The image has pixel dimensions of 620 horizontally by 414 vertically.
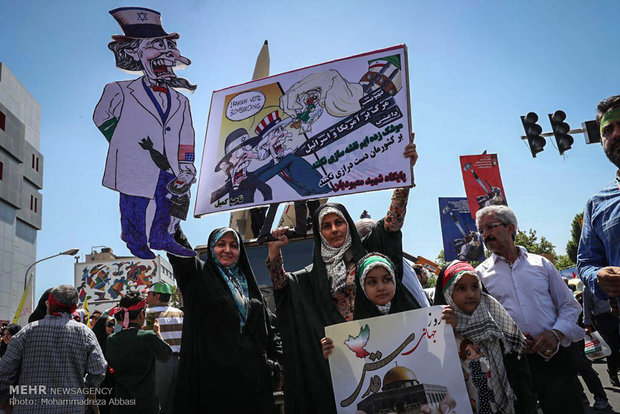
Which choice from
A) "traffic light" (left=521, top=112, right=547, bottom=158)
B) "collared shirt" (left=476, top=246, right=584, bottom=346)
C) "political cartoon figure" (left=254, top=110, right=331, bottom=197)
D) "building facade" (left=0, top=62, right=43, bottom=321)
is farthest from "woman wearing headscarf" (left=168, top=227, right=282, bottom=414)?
"building facade" (left=0, top=62, right=43, bottom=321)

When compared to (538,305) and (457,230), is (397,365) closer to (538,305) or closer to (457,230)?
(538,305)

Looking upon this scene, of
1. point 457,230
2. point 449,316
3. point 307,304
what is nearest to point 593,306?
point 449,316

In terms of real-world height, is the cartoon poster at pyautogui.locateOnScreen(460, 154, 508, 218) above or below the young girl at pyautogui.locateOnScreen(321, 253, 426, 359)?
above

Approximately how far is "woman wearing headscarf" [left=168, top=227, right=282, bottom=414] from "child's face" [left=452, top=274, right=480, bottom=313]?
1332mm

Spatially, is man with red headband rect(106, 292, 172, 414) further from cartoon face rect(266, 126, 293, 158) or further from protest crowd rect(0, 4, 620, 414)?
cartoon face rect(266, 126, 293, 158)

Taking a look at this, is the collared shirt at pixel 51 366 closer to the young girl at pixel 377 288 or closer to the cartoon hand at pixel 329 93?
the young girl at pixel 377 288

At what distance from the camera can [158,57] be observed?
3201mm

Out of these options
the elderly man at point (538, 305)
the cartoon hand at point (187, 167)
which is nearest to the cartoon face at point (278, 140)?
the cartoon hand at point (187, 167)

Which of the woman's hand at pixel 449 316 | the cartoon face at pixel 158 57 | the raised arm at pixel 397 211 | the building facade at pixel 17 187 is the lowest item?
the woman's hand at pixel 449 316

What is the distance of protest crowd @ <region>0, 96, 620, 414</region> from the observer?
2.36 m

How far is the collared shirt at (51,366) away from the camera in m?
3.19

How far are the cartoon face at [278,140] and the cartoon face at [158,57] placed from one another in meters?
1.19

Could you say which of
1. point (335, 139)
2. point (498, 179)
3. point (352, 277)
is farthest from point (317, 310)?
point (498, 179)

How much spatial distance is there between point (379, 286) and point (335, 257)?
459 mm
